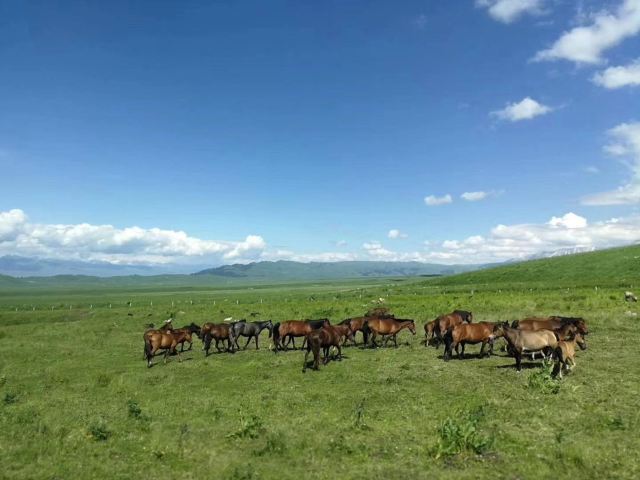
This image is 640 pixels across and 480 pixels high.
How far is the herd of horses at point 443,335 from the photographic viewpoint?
62.6 ft

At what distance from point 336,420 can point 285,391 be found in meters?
4.17

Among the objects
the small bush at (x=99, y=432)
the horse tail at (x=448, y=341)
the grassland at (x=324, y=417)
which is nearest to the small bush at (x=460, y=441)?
the grassland at (x=324, y=417)

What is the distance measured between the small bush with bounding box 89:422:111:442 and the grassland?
55 millimetres

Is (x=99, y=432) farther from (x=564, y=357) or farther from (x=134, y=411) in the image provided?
(x=564, y=357)

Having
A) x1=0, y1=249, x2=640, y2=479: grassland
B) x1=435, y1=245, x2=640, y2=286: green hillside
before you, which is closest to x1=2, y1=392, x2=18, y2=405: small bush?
x1=0, y1=249, x2=640, y2=479: grassland

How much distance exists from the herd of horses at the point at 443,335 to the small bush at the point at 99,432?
377 inches

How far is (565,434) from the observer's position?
11.7 m

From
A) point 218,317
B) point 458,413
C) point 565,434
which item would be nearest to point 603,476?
point 565,434

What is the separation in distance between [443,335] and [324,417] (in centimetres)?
1325

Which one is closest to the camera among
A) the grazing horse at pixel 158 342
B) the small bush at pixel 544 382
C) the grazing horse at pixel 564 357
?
the small bush at pixel 544 382

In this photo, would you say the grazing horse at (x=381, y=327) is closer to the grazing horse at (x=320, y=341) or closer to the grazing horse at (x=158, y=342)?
the grazing horse at (x=320, y=341)

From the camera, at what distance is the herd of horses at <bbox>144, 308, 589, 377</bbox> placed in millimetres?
19078

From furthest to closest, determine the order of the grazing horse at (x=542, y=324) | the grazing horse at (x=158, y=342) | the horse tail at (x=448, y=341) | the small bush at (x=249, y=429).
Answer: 1. the grazing horse at (x=542, y=324)
2. the grazing horse at (x=158, y=342)
3. the horse tail at (x=448, y=341)
4. the small bush at (x=249, y=429)

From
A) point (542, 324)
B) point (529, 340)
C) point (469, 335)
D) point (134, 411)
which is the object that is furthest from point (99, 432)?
point (542, 324)
